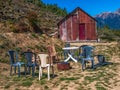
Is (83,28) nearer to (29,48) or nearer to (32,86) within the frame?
(29,48)

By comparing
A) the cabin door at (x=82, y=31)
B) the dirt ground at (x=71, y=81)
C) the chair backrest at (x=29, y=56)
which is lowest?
the dirt ground at (x=71, y=81)

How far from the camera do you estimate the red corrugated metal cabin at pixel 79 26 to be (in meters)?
38.2

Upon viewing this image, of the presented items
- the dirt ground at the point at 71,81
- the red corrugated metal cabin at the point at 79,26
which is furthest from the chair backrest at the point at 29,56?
the red corrugated metal cabin at the point at 79,26

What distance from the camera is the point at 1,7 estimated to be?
46.0m

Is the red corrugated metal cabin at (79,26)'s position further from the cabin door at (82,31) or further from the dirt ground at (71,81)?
the dirt ground at (71,81)

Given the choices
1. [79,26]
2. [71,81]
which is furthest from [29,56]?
[79,26]

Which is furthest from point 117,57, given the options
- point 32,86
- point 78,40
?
point 78,40

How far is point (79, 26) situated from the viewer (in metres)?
38.2

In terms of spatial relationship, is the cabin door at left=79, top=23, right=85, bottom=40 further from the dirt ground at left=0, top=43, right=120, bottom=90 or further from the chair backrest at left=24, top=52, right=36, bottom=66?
the chair backrest at left=24, top=52, right=36, bottom=66

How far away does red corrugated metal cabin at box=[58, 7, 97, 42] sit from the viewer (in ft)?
125

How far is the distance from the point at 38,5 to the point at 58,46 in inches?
1939

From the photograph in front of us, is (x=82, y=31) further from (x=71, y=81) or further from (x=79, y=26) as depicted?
(x=71, y=81)

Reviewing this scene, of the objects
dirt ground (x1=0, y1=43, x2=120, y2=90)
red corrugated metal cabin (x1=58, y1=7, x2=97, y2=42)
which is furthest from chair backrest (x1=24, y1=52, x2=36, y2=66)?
red corrugated metal cabin (x1=58, y1=7, x2=97, y2=42)

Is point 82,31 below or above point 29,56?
above
